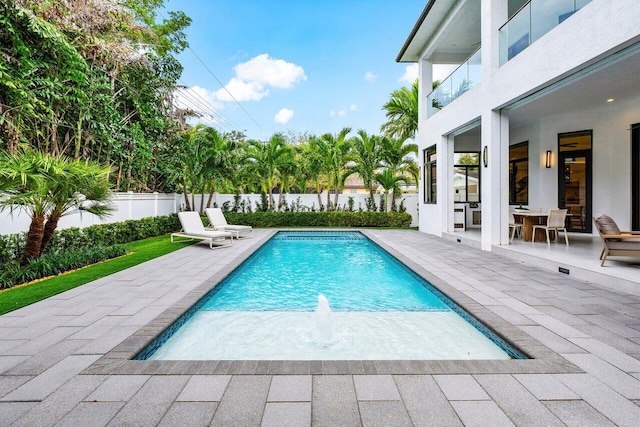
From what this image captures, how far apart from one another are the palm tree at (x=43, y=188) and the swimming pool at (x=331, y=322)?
342 cm

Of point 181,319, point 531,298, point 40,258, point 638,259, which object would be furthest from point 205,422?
point 638,259

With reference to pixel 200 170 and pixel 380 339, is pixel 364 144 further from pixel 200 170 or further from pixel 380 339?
pixel 380 339

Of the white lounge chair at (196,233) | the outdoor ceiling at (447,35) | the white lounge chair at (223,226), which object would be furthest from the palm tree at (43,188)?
the outdoor ceiling at (447,35)

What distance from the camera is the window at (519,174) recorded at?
1235 cm

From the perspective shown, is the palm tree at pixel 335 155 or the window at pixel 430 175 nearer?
the window at pixel 430 175

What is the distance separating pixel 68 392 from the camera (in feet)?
8.13

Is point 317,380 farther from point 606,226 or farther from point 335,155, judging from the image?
point 335,155

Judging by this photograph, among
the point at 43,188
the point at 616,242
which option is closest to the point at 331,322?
the point at 616,242

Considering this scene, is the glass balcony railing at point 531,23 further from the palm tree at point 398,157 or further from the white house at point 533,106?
the palm tree at point 398,157

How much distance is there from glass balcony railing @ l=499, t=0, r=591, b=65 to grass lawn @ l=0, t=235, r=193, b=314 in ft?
32.0

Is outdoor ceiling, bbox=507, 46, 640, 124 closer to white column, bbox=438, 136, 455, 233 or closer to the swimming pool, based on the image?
white column, bbox=438, 136, 455, 233

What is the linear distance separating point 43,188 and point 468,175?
1384 centimetres

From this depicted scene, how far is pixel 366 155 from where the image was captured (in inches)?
634

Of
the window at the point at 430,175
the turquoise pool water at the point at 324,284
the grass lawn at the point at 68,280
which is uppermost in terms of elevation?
the window at the point at 430,175
